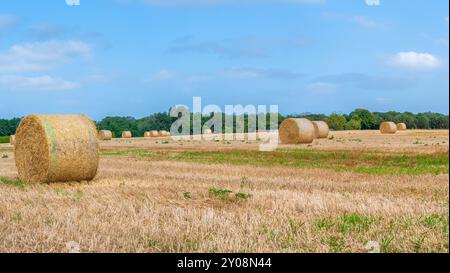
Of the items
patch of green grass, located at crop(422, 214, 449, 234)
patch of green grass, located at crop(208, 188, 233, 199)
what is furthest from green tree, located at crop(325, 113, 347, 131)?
patch of green grass, located at crop(422, 214, 449, 234)

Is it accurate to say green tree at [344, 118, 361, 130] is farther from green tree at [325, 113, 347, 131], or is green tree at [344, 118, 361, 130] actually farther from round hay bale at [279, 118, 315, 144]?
round hay bale at [279, 118, 315, 144]

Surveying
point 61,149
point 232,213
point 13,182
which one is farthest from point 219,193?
point 13,182

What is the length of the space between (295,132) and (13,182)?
20778 mm

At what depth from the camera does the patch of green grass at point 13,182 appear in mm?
13775

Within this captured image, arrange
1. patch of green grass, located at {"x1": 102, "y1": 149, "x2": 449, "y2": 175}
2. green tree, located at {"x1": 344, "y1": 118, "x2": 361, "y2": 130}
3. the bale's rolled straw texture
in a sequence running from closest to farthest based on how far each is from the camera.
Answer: the bale's rolled straw texture → patch of green grass, located at {"x1": 102, "y1": 149, "x2": 449, "y2": 175} → green tree, located at {"x1": 344, "y1": 118, "x2": 361, "y2": 130}

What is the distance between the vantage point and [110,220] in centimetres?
805

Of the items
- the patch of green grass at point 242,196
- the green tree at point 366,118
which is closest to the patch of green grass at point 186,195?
the patch of green grass at point 242,196

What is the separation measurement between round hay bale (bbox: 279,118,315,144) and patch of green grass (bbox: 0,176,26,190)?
19.9 m

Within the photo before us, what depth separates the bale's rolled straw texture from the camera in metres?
13.9

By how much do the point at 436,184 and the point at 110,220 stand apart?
808 centimetres

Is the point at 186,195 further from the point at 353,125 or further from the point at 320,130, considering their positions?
the point at 353,125

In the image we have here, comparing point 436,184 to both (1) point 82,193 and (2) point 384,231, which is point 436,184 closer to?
(2) point 384,231
